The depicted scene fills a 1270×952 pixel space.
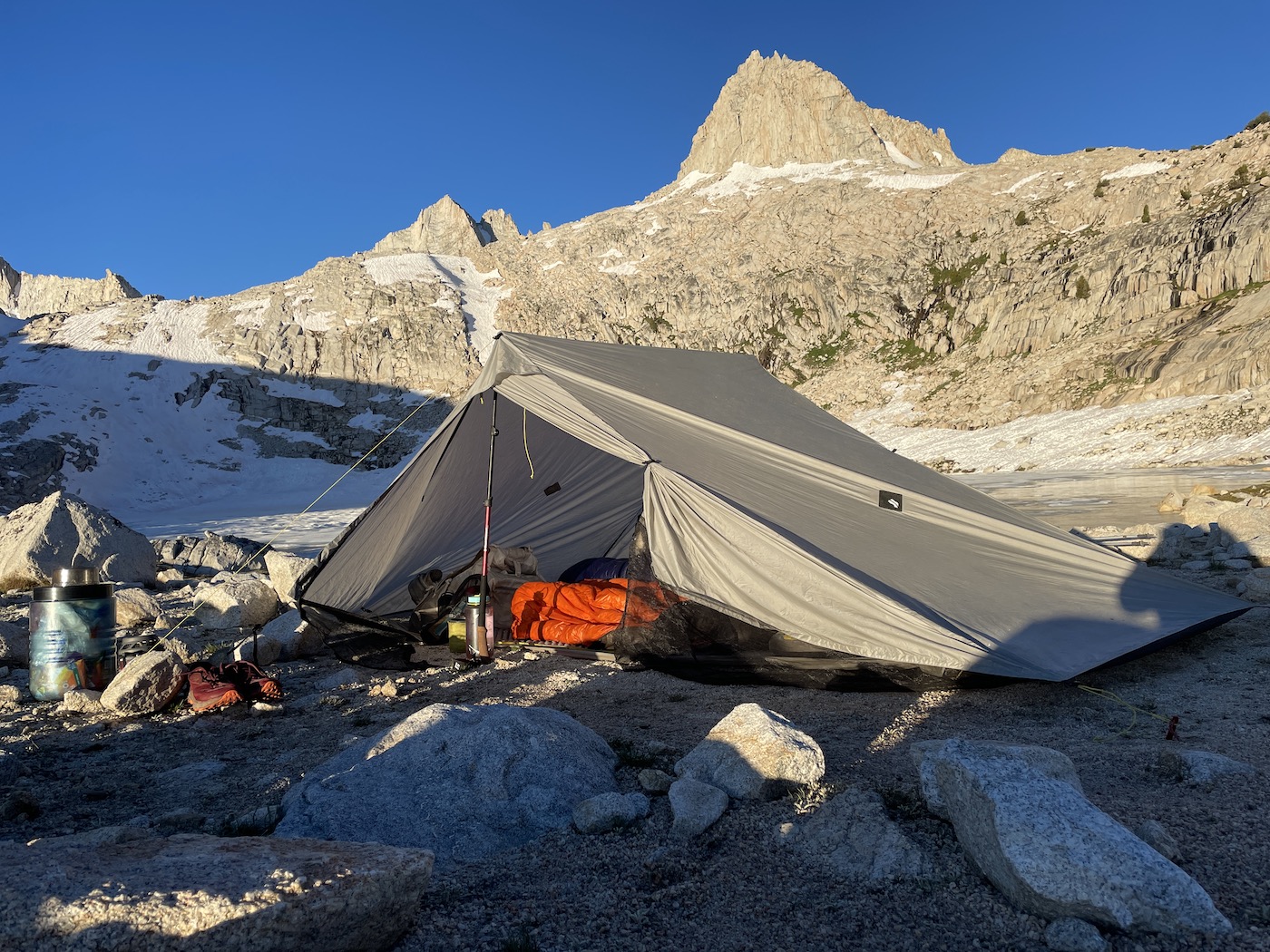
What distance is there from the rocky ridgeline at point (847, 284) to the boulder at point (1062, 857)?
1563 inches

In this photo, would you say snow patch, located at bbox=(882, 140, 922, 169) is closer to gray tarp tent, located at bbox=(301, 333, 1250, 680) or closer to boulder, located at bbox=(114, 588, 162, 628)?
gray tarp tent, located at bbox=(301, 333, 1250, 680)

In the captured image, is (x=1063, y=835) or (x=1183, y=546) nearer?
(x=1063, y=835)

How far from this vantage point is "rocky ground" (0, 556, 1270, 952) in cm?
240

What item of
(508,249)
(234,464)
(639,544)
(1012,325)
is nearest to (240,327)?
(234,464)

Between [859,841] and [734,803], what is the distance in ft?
1.91

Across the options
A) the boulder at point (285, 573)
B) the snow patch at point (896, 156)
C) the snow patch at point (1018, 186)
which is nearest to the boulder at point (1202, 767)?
the boulder at point (285, 573)

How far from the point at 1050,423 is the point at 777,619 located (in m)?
43.2

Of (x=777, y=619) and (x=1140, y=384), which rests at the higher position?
(x=1140, y=384)

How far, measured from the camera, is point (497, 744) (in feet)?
11.2

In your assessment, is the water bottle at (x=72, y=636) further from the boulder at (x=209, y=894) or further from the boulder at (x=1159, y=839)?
the boulder at (x=1159, y=839)

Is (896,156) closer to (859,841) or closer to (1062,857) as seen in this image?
(859,841)

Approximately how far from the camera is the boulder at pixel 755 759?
10.7 feet

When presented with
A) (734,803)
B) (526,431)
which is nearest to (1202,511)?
(526,431)

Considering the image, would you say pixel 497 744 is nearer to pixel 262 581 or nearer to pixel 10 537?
pixel 262 581
